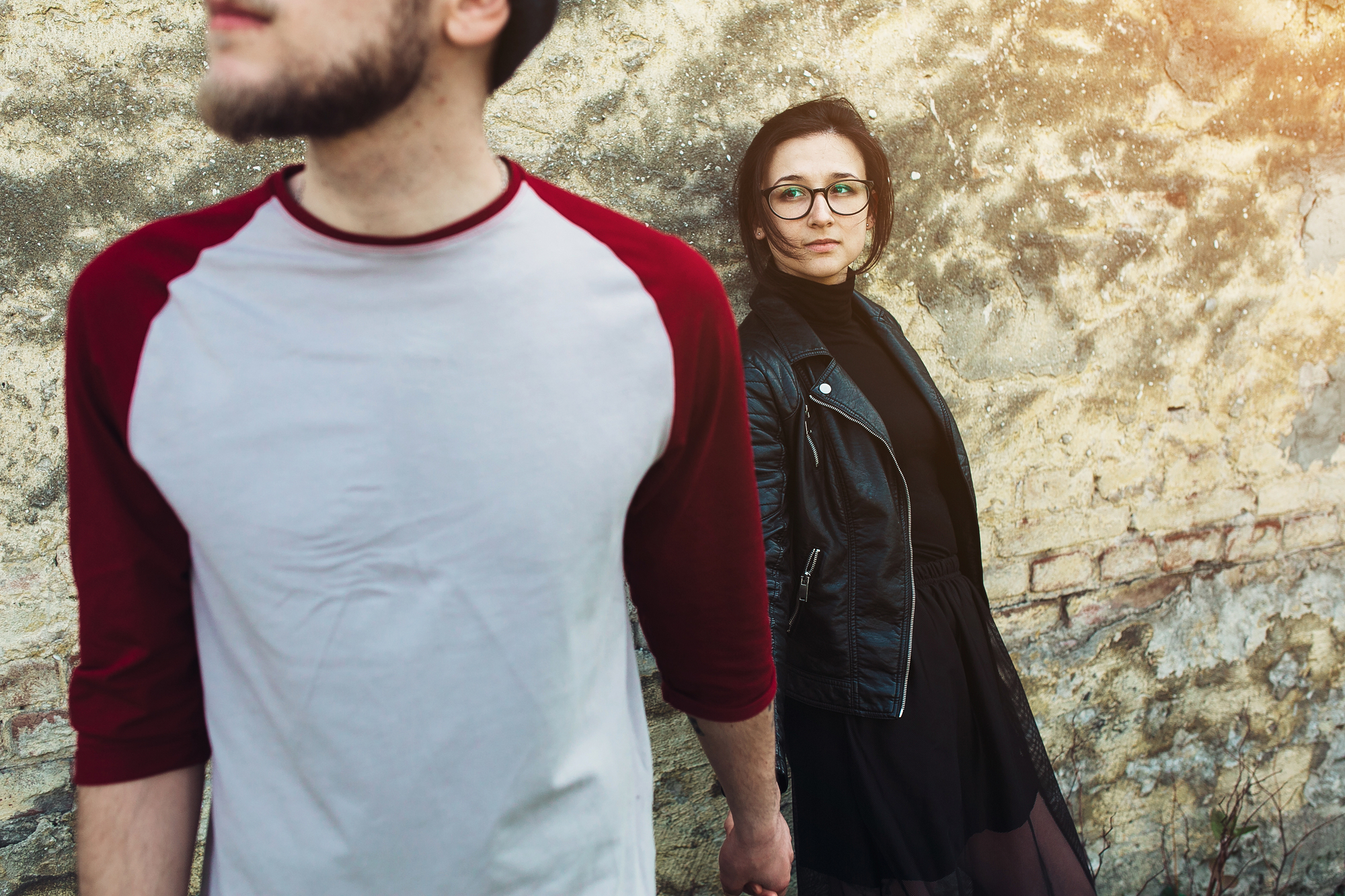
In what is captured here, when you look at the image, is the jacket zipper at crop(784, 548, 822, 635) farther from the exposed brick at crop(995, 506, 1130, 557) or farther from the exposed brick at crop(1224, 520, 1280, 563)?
the exposed brick at crop(1224, 520, 1280, 563)

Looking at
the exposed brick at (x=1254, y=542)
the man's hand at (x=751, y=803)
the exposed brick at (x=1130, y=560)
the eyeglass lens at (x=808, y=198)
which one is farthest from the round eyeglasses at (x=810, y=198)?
the exposed brick at (x=1254, y=542)

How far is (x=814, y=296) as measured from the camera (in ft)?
5.98

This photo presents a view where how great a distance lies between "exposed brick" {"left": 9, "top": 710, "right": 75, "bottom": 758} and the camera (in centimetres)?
160

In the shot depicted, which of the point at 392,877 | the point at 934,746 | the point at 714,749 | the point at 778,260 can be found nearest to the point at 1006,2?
the point at 778,260

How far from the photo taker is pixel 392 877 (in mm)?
822

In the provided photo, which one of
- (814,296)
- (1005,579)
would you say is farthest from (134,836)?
(1005,579)

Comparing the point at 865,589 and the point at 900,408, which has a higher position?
the point at 900,408

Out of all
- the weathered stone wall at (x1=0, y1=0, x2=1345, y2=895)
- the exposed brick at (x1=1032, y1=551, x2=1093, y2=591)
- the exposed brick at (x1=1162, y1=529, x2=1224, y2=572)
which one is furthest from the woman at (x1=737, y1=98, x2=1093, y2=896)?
the exposed brick at (x1=1162, y1=529, x2=1224, y2=572)

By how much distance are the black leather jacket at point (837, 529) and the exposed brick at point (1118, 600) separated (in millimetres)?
1020

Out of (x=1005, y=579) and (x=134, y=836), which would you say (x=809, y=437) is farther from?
(x=134, y=836)

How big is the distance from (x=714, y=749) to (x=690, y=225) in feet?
3.97

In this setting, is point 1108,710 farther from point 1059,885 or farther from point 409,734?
point 409,734

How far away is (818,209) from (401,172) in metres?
1.15

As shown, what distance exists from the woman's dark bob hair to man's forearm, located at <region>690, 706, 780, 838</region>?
1.07m
